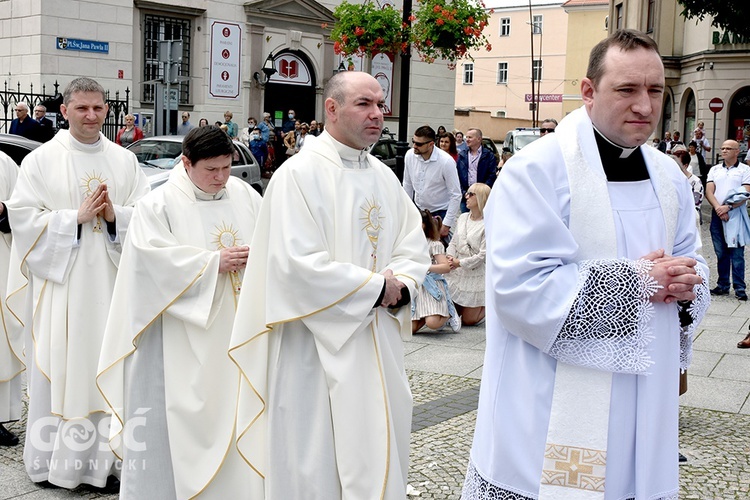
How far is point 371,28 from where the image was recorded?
645 inches

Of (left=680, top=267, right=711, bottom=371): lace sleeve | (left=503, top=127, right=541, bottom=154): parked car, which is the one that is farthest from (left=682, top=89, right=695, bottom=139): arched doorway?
(left=680, top=267, right=711, bottom=371): lace sleeve

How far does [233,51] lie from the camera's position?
2716 cm

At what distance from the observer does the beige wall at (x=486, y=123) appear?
5462 cm

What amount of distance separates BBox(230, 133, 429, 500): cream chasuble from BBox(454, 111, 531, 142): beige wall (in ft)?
165

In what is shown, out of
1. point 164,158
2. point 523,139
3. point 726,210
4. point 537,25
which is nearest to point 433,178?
point 726,210

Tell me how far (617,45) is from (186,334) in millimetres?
2551

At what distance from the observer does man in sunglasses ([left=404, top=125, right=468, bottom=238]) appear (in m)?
10.9

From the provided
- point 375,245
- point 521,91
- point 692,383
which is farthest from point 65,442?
point 521,91

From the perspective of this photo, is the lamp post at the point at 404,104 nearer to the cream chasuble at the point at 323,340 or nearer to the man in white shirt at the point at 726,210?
the man in white shirt at the point at 726,210

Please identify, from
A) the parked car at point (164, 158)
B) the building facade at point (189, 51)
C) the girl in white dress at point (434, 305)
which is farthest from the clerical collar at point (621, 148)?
the building facade at point (189, 51)

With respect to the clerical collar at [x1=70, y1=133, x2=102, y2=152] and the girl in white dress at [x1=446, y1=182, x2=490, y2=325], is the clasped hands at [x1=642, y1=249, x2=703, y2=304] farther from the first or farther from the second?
the girl in white dress at [x1=446, y1=182, x2=490, y2=325]

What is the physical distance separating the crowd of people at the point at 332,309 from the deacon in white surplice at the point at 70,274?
0.04 feet

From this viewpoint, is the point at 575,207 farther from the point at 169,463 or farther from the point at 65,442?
the point at 65,442

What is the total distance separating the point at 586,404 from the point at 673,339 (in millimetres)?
388
